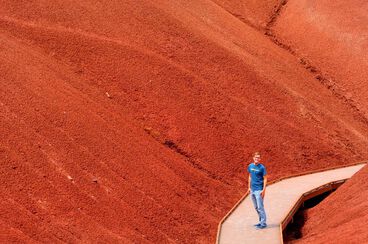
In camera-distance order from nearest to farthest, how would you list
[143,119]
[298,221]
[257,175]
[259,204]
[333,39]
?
[257,175], [259,204], [298,221], [143,119], [333,39]

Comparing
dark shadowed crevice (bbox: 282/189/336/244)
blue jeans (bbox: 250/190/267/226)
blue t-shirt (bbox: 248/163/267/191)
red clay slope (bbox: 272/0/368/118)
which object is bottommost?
blue jeans (bbox: 250/190/267/226)

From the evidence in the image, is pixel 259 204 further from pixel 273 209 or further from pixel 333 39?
pixel 333 39

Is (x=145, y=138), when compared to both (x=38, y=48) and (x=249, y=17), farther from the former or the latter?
(x=249, y=17)

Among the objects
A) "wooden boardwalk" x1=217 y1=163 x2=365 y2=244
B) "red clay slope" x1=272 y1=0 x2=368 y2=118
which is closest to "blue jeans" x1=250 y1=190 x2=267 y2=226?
"wooden boardwalk" x1=217 y1=163 x2=365 y2=244

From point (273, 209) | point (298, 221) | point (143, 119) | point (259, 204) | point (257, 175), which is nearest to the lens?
point (257, 175)

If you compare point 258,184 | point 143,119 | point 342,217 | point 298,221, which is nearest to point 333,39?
point 143,119

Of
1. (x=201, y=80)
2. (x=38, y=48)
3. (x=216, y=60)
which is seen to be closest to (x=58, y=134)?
(x=38, y=48)

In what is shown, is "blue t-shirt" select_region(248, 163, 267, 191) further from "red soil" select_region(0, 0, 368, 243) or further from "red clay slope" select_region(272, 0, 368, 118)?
A: "red clay slope" select_region(272, 0, 368, 118)
